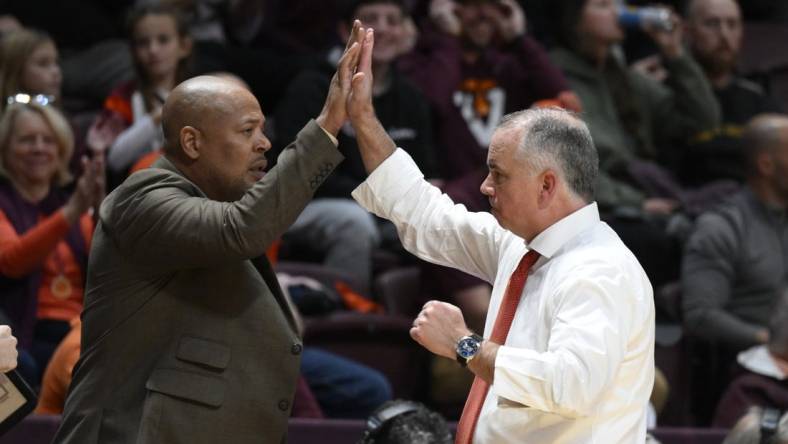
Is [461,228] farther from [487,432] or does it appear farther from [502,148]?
[487,432]

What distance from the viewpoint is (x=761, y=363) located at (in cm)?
499

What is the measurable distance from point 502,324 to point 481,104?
3.85m

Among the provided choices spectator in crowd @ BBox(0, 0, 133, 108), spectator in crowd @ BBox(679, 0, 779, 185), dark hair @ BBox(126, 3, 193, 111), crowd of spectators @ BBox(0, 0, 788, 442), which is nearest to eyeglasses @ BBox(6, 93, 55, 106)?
crowd of spectators @ BBox(0, 0, 788, 442)

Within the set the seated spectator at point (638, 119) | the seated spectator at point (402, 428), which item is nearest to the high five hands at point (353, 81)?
the seated spectator at point (402, 428)

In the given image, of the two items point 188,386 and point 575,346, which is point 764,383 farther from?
point 188,386

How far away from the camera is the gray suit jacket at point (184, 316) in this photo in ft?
9.52

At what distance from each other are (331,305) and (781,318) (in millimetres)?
1639

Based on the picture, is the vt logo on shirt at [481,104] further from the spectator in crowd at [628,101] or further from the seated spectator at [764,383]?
the seated spectator at [764,383]

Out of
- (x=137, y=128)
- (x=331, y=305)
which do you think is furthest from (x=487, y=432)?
(x=137, y=128)

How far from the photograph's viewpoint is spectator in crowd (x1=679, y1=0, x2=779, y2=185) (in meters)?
7.26

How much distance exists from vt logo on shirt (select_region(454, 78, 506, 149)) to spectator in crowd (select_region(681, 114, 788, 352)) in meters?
1.23

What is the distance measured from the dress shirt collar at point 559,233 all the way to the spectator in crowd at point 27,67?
3.31 m

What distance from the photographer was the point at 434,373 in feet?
17.5

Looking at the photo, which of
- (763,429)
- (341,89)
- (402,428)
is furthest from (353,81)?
(763,429)
